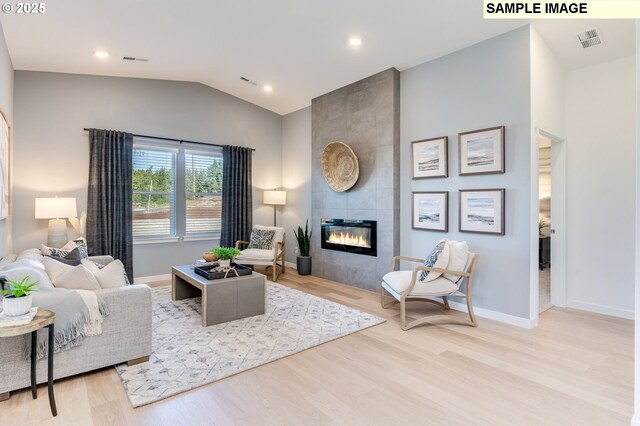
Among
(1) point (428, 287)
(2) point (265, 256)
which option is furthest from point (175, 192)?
(1) point (428, 287)

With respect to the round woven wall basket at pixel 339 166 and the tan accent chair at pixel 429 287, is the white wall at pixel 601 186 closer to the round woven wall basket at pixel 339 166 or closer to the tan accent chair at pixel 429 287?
the tan accent chair at pixel 429 287

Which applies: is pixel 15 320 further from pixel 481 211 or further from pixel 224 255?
pixel 481 211

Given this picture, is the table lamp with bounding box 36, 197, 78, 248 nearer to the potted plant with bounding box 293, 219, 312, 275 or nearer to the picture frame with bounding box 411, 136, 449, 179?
the potted plant with bounding box 293, 219, 312, 275

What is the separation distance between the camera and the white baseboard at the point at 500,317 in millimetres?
3430

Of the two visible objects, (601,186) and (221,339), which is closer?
(221,339)

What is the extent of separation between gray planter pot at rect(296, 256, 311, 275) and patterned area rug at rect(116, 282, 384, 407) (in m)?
1.42

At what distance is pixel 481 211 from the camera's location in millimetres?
3746

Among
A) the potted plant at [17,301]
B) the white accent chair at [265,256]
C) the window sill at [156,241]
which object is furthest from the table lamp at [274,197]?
the potted plant at [17,301]

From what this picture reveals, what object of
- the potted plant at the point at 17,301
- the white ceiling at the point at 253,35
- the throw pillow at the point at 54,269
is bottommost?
the potted plant at the point at 17,301

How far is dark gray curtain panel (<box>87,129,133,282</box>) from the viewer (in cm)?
486

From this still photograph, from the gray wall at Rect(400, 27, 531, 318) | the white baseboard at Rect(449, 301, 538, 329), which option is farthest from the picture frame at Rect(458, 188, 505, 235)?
the white baseboard at Rect(449, 301, 538, 329)

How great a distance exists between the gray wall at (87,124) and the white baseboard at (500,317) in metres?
4.23

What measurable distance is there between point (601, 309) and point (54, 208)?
21.8 feet

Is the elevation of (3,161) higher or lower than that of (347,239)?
higher
